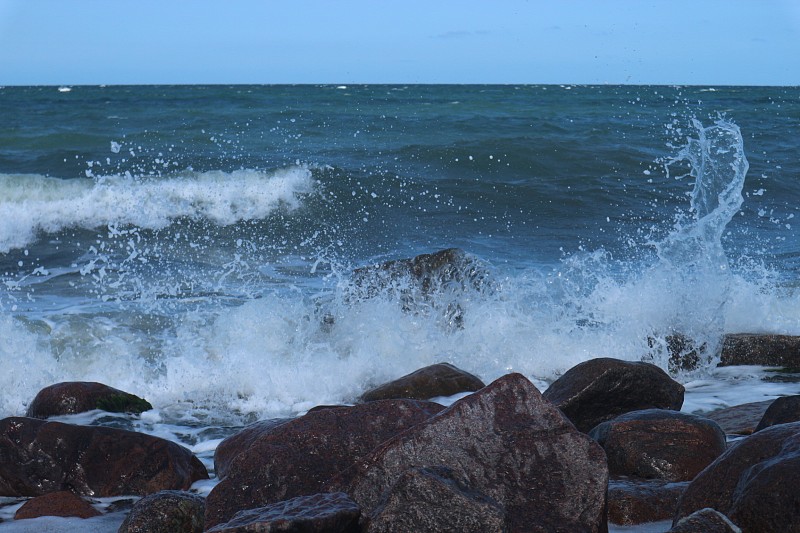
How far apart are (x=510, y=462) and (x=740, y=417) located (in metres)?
2.36

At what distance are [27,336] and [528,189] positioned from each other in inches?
337

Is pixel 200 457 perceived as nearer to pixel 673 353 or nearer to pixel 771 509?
pixel 771 509

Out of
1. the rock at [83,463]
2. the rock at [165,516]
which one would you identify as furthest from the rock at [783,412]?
the rock at [83,463]

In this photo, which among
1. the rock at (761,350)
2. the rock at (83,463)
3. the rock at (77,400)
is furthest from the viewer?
the rock at (761,350)

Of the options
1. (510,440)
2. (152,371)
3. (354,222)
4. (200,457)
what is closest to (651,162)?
(354,222)

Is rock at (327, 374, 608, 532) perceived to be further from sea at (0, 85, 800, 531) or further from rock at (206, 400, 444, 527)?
sea at (0, 85, 800, 531)

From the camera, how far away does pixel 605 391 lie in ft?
15.2

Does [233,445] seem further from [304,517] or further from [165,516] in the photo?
[304,517]

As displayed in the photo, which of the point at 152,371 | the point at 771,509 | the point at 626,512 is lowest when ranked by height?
the point at 152,371

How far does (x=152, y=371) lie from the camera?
246 inches

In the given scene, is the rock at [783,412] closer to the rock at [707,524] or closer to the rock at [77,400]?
the rock at [707,524]

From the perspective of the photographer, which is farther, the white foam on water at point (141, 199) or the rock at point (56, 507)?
the white foam on water at point (141, 199)

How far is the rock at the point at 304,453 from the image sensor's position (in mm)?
2975

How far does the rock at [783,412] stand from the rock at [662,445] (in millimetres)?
378
